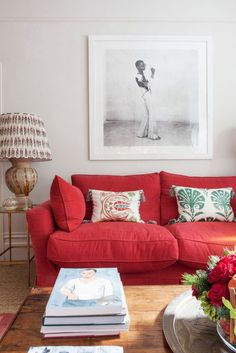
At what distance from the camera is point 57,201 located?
1.92 meters

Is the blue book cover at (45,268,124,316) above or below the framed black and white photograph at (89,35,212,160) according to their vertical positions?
below

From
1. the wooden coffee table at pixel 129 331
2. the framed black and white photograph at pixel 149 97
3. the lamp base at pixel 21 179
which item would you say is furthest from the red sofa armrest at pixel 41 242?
the framed black and white photograph at pixel 149 97

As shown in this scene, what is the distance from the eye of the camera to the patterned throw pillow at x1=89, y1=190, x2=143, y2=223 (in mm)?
2173

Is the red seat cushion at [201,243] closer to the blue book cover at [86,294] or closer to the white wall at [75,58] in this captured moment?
the blue book cover at [86,294]

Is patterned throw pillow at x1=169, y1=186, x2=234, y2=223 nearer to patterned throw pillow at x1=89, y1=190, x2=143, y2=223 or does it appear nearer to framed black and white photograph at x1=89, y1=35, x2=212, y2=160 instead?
patterned throw pillow at x1=89, y1=190, x2=143, y2=223

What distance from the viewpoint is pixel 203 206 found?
7.34ft

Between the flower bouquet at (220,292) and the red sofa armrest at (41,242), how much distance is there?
1.23m

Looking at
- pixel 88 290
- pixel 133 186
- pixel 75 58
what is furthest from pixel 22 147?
pixel 88 290

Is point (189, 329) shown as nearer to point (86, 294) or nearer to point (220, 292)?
point (220, 292)

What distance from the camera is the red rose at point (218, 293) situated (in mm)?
693

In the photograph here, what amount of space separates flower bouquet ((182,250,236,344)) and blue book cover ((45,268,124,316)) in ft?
0.77

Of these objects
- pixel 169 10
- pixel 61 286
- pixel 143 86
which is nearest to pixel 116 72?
pixel 143 86

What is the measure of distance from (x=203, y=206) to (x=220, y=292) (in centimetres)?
160

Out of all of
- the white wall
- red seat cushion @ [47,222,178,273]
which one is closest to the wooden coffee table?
red seat cushion @ [47,222,178,273]
